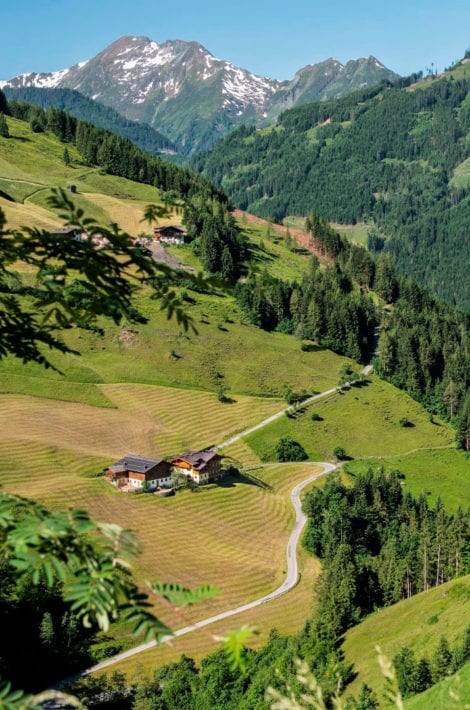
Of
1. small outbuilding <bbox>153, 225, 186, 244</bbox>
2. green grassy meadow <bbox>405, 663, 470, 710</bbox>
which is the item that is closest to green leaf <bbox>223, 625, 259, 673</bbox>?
green grassy meadow <bbox>405, 663, 470, 710</bbox>

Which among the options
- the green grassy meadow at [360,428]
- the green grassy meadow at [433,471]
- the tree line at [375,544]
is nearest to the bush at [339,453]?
the green grassy meadow at [360,428]

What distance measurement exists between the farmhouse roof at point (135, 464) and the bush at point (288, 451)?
Answer: 82.4ft

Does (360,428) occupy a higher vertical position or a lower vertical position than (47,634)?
higher

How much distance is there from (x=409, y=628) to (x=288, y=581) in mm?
18919

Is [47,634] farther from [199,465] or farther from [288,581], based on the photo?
[199,465]

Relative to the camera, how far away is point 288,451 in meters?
110

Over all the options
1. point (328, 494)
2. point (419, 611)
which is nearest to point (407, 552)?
point (328, 494)

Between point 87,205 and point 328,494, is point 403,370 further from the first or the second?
point 87,205

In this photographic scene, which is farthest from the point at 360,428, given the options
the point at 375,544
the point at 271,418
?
the point at 375,544

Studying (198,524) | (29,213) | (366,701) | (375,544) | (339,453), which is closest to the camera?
(366,701)

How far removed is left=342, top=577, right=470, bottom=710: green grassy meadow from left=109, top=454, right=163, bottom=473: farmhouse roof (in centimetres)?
3440

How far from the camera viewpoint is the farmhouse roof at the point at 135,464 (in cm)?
8881

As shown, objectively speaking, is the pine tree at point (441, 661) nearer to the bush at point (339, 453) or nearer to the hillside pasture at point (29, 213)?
the bush at point (339, 453)

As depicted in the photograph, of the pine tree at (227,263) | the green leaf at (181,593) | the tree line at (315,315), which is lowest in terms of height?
the tree line at (315,315)
